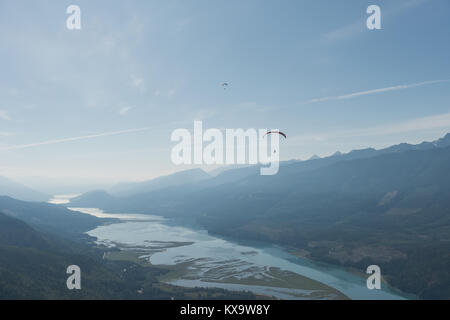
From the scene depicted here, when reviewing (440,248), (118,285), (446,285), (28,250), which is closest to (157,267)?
(118,285)

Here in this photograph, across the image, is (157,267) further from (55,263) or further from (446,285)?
(446,285)

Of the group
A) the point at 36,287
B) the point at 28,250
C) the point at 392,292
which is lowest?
the point at 392,292

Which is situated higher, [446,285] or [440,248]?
[440,248]

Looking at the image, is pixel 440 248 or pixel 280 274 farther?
pixel 440 248

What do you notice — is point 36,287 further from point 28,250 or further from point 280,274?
point 280,274
